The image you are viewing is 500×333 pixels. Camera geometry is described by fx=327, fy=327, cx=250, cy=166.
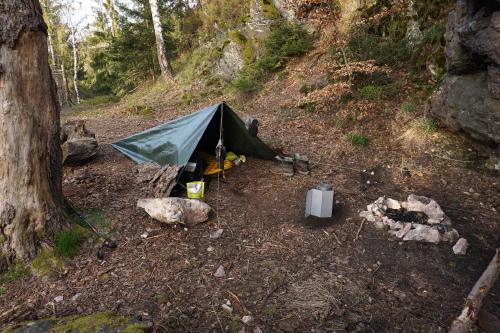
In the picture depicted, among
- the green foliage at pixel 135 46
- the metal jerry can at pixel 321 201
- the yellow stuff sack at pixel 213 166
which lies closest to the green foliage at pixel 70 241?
the yellow stuff sack at pixel 213 166

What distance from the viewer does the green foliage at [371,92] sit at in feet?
24.7

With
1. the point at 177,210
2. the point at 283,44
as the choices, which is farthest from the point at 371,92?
the point at 177,210

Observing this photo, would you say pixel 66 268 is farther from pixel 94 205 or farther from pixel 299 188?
pixel 299 188

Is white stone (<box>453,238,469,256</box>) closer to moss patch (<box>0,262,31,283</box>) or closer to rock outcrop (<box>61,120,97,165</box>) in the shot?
moss patch (<box>0,262,31,283</box>)

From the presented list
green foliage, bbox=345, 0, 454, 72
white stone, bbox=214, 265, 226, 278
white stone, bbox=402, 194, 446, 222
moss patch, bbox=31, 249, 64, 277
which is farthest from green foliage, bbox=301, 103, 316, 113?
moss patch, bbox=31, 249, 64, 277

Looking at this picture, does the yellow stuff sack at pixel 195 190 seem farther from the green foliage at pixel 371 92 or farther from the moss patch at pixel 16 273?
the green foliage at pixel 371 92

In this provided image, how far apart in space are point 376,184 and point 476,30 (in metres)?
2.72

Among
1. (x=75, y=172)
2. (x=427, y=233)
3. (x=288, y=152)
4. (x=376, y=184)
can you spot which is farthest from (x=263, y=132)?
(x=427, y=233)

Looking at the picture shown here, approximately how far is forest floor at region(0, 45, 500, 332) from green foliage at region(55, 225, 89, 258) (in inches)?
4.6

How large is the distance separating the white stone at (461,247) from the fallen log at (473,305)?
2.01 feet

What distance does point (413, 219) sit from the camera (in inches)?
170

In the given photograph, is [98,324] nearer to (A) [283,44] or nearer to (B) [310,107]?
(B) [310,107]

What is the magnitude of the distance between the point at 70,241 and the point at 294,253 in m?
2.51

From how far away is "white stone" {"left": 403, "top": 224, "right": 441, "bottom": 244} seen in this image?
13.0 ft
